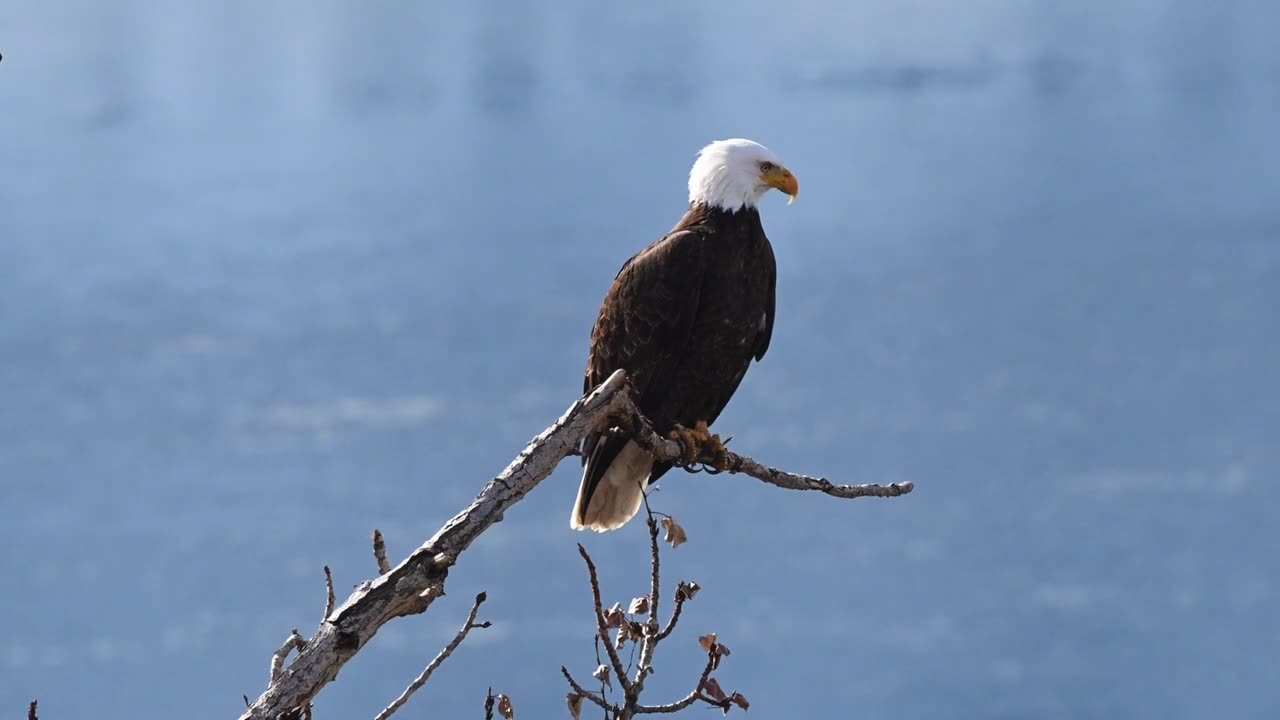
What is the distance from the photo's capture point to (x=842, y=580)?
135125 millimetres

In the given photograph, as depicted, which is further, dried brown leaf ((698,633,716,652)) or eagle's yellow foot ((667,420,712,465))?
eagle's yellow foot ((667,420,712,465))

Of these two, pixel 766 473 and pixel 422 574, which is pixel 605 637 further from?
pixel 766 473

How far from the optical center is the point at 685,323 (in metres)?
5.15

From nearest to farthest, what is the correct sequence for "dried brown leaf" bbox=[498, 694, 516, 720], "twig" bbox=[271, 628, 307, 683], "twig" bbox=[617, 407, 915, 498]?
1. "twig" bbox=[271, 628, 307, 683]
2. "dried brown leaf" bbox=[498, 694, 516, 720]
3. "twig" bbox=[617, 407, 915, 498]

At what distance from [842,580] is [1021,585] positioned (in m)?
13.1

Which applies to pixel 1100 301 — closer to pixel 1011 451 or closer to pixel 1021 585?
pixel 1011 451

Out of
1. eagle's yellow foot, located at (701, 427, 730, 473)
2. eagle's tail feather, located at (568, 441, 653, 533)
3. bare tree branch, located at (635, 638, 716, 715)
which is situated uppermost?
eagle's tail feather, located at (568, 441, 653, 533)

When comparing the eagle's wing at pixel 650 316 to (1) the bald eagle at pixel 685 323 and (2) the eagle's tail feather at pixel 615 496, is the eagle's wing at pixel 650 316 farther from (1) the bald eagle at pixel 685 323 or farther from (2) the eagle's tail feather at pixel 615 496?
(2) the eagle's tail feather at pixel 615 496

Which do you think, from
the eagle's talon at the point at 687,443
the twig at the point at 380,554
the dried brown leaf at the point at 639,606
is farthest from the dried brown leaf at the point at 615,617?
the eagle's talon at the point at 687,443

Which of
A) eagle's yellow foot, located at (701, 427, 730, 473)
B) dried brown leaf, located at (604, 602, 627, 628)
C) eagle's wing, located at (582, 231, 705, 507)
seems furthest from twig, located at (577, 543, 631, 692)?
eagle's wing, located at (582, 231, 705, 507)

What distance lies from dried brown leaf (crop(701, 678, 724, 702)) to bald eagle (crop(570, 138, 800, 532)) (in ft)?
4.65

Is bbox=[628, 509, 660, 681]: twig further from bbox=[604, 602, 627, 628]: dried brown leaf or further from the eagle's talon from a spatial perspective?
the eagle's talon

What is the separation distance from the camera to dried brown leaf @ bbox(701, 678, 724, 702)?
3.55 meters

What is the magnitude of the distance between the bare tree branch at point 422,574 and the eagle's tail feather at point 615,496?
1.67 m
